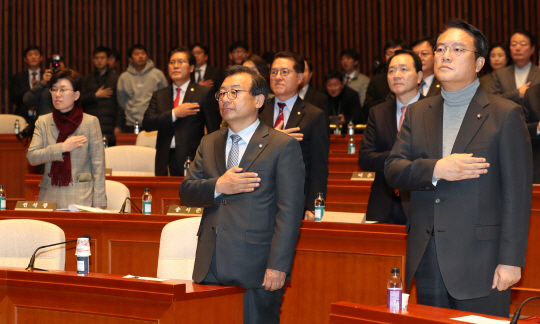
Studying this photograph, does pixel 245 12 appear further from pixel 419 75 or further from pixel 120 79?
pixel 419 75

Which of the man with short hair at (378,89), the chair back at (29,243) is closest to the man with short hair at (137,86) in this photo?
the man with short hair at (378,89)

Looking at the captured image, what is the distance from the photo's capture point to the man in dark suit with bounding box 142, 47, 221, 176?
4801mm

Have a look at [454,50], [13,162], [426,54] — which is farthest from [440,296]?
[13,162]

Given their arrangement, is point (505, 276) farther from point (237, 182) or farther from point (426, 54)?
point (426, 54)

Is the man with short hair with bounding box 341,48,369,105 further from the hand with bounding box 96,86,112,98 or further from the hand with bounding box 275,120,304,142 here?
the hand with bounding box 275,120,304,142

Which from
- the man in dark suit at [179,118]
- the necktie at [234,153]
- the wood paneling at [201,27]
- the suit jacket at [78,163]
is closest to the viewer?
the necktie at [234,153]

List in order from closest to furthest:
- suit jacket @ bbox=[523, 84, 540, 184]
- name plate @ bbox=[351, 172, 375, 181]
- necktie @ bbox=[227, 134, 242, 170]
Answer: necktie @ bbox=[227, 134, 242, 170] < suit jacket @ bbox=[523, 84, 540, 184] < name plate @ bbox=[351, 172, 375, 181]

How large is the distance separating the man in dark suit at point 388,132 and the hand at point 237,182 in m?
1.05

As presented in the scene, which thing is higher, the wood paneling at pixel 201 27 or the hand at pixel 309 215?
the wood paneling at pixel 201 27

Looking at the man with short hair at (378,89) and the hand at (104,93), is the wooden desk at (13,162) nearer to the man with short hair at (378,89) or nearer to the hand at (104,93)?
the hand at (104,93)

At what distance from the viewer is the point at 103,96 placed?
7.44 m

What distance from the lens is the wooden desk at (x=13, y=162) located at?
6113mm

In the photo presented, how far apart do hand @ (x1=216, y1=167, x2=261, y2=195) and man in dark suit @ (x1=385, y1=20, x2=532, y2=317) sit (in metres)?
0.52

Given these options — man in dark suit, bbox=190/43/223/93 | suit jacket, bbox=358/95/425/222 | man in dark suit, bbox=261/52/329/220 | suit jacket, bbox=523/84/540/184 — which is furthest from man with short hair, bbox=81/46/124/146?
suit jacket, bbox=523/84/540/184
